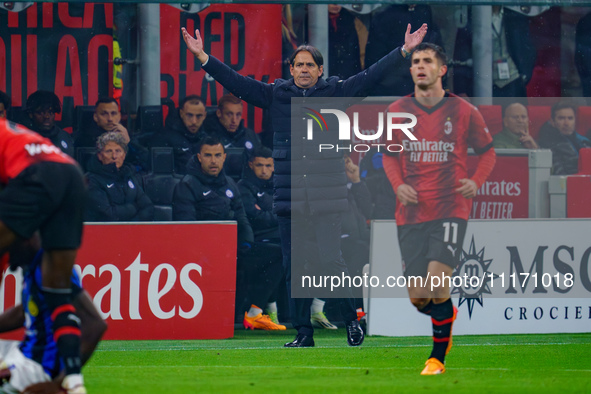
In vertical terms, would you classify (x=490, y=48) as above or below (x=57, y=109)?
above

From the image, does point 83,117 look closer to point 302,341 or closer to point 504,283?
point 302,341

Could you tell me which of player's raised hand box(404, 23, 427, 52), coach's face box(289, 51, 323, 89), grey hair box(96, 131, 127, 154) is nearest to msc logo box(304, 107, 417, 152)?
coach's face box(289, 51, 323, 89)

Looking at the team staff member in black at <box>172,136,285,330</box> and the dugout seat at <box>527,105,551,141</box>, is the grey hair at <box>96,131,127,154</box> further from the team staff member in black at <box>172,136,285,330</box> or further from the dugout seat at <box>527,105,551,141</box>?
the dugout seat at <box>527,105,551,141</box>

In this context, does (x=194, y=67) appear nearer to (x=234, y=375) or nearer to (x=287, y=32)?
(x=287, y=32)

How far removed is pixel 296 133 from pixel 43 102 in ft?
9.85

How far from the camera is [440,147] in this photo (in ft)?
26.6

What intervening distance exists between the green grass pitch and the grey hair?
1.90 meters

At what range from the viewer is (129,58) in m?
10.5

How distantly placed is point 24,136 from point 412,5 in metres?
6.68

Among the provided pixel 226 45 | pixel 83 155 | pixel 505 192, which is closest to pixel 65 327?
pixel 83 155

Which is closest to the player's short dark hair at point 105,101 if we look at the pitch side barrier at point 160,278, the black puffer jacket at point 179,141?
the black puffer jacket at point 179,141

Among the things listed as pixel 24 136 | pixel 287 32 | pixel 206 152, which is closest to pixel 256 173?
pixel 206 152

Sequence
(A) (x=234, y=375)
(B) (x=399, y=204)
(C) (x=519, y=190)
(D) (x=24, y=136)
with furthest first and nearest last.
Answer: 1. (C) (x=519, y=190)
2. (B) (x=399, y=204)
3. (A) (x=234, y=375)
4. (D) (x=24, y=136)

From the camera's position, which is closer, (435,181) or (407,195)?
(407,195)
